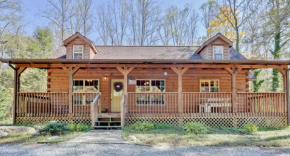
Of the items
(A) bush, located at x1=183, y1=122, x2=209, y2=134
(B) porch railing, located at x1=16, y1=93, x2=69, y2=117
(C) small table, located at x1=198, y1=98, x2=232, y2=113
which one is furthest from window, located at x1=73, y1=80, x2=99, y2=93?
(C) small table, located at x1=198, y1=98, x2=232, y2=113

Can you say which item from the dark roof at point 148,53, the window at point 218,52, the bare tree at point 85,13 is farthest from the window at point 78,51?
the bare tree at point 85,13

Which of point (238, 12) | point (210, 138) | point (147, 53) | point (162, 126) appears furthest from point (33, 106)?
point (238, 12)

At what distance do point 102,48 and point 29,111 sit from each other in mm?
5585

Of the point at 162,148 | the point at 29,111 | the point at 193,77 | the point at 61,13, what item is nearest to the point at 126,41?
the point at 61,13

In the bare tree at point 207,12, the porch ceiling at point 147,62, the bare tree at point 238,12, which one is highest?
the bare tree at point 207,12

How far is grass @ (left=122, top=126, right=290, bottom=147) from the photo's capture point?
5.91 meters

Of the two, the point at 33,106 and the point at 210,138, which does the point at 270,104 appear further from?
the point at 33,106

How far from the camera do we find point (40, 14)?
1895cm

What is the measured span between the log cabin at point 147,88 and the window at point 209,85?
0.05 metres

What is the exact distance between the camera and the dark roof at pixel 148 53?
1106cm

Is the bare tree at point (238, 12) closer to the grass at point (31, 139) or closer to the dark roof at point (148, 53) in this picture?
the dark roof at point (148, 53)

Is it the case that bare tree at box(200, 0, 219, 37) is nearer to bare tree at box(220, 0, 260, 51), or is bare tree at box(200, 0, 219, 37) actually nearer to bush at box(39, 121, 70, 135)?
bare tree at box(220, 0, 260, 51)

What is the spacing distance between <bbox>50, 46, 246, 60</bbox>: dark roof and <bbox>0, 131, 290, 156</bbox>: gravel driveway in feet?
20.6

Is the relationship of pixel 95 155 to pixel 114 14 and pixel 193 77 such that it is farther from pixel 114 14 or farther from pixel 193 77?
pixel 114 14
